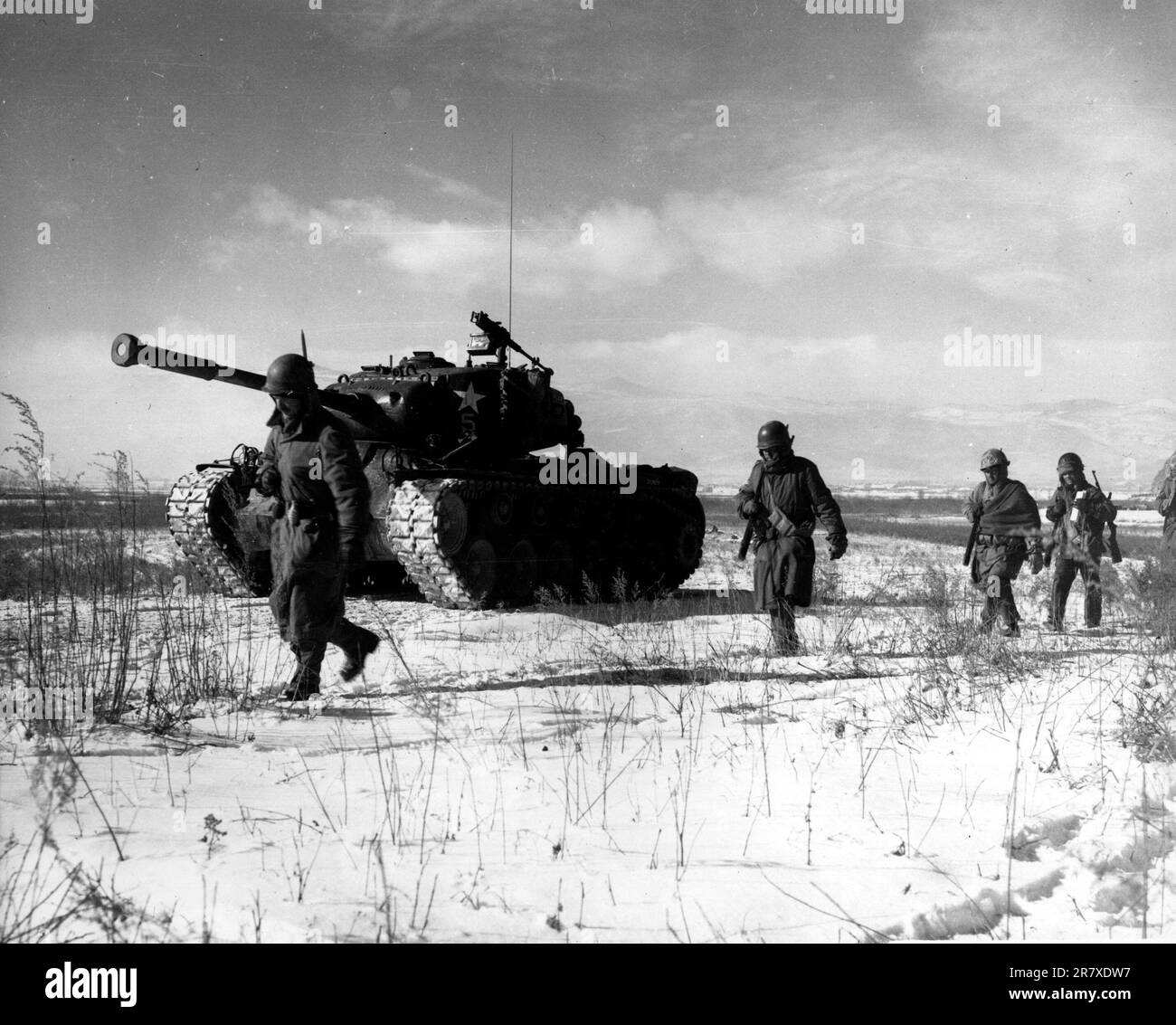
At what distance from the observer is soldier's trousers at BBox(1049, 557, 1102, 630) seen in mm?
8875

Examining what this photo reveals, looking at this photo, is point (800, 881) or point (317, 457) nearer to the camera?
point (800, 881)

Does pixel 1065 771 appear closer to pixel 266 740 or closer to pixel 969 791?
pixel 969 791

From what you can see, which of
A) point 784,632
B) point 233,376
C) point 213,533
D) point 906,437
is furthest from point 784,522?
point 906,437

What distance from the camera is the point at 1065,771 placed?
352 cm

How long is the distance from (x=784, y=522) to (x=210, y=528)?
662 centimetres

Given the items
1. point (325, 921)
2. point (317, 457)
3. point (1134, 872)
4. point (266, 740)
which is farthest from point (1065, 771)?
point (317, 457)

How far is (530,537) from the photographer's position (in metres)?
11.2

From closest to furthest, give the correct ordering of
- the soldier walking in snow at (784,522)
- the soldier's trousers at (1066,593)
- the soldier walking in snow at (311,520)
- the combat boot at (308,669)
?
the combat boot at (308,669) < the soldier walking in snow at (311,520) < the soldier walking in snow at (784,522) < the soldier's trousers at (1066,593)

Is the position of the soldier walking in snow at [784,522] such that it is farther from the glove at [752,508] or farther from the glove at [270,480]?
the glove at [270,480]

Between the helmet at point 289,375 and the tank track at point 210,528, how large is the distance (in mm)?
5342

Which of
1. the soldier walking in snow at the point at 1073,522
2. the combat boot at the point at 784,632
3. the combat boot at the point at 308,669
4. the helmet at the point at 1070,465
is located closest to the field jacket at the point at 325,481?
the combat boot at the point at 308,669

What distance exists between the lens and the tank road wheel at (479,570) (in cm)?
977

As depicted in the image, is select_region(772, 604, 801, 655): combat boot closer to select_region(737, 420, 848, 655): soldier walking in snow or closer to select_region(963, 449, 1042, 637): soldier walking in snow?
select_region(737, 420, 848, 655): soldier walking in snow
